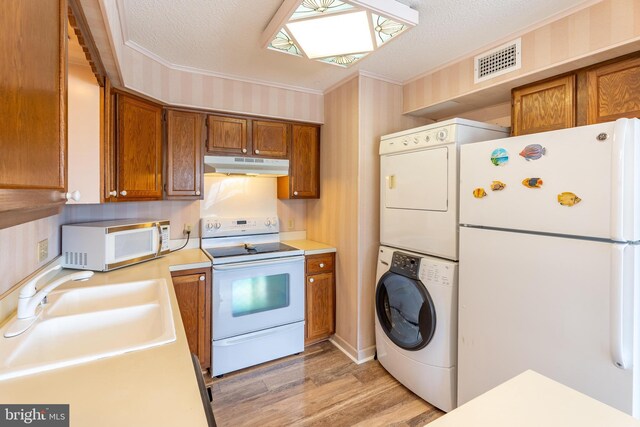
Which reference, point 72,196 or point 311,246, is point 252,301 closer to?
point 311,246

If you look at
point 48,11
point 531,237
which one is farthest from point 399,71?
point 48,11

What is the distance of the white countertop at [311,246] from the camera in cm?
277

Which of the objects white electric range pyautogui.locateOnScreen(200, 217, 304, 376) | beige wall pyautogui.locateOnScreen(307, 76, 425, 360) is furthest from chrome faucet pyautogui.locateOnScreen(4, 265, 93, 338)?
beige wall pyautogui.locateOnScreen(307, 76, 425, 360)

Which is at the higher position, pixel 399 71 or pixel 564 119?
pixel 399 71

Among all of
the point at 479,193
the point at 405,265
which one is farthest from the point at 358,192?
the point at 479,193

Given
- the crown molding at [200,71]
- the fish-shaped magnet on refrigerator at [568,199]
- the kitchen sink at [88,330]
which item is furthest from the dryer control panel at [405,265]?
the crown molding at [200,71]

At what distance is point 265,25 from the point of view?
1860 mm

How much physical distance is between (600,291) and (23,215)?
1.99 m

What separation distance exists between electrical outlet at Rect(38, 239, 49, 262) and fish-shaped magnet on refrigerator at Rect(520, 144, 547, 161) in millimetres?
2594

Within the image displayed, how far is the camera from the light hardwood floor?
1.95 m

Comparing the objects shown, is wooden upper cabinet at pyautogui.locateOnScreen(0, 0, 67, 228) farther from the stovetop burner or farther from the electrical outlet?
the stovetop burner

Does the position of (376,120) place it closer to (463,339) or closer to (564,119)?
(564,119)

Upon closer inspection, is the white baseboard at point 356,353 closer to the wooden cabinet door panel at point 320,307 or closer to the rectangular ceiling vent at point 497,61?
the wooden cabinet door panel at point 320,307

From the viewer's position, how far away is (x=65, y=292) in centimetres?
146
